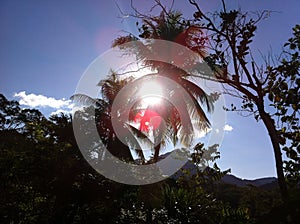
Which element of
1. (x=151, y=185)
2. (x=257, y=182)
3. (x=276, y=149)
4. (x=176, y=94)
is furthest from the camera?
(x=257, y=182)

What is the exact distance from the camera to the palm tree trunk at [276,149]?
3793 mm

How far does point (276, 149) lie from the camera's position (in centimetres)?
408

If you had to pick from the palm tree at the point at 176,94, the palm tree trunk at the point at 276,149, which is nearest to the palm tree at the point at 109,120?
the palm tree at the point at 176,94

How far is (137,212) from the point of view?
773 centimetres

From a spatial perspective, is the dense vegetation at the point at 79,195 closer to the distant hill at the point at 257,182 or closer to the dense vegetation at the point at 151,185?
the dense vegetation at the point at 151,185

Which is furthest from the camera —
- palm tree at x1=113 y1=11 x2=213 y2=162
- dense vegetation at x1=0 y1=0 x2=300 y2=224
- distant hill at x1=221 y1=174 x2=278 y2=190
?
distant hill at x1=221 y1=174 x2=278 y2=190

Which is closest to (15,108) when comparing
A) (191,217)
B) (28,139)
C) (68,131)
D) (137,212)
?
(68,131)

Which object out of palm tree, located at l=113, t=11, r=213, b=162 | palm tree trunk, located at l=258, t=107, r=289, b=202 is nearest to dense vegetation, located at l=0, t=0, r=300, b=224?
palm tree trunk, located at l=258, t=107, r=289, b=202

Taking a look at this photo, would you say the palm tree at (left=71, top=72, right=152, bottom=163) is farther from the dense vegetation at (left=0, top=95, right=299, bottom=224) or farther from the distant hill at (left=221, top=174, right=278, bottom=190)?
the distant hill at (left=221, top=174, right=278, bottom=190)

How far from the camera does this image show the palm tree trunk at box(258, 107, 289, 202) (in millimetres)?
3793

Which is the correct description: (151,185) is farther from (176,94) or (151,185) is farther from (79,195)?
(176,94)

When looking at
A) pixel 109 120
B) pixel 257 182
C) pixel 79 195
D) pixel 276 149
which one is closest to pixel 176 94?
pixel 109 120

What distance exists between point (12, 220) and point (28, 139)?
85.4 inches

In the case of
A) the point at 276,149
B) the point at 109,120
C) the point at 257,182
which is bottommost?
the point at 276,149
